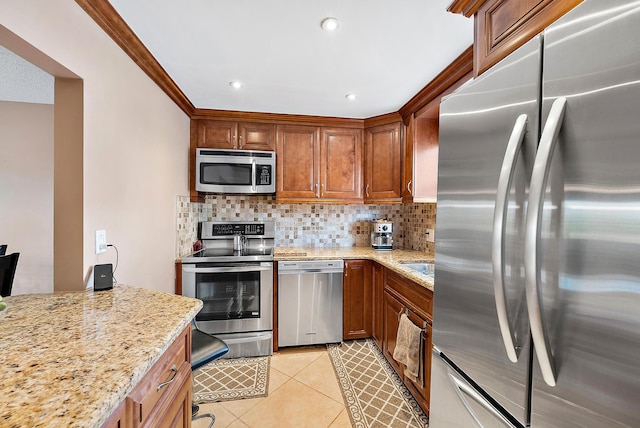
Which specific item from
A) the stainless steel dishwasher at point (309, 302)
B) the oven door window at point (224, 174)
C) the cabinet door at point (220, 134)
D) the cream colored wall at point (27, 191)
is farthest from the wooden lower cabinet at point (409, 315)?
the cream colored wall at point (27, 191)

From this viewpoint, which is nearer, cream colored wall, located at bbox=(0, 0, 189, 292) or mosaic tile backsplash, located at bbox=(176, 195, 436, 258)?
cream colored wall, located at bbox=(0, 0, 189, 292)

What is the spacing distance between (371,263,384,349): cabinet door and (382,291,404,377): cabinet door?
0.27 ft

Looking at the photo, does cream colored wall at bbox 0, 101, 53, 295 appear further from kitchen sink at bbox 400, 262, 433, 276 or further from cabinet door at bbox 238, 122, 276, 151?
kitchen sink at bbox 400, 262, 433, 276

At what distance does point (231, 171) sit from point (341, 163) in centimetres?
114

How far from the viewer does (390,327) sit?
2285mm

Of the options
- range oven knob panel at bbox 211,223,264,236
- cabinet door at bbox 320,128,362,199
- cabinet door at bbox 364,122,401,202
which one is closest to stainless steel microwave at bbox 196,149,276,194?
range oven knob panel at bbox 211,223,264,236

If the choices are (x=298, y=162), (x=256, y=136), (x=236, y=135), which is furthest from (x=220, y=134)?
(x=298, y=162)

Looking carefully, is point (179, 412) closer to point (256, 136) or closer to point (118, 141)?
point (118, 141)

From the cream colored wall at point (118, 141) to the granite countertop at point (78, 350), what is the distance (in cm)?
32

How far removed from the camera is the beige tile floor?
1.73 meters

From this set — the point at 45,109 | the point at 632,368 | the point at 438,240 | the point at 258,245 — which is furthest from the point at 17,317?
the point at 45,109

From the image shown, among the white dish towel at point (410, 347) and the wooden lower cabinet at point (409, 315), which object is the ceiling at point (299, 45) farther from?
the white dish towel at point (410, 347)

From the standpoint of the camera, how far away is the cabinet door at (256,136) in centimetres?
284

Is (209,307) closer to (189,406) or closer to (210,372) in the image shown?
(210,372)
